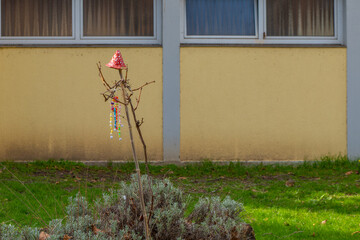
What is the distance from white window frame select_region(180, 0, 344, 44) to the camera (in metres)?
9.55

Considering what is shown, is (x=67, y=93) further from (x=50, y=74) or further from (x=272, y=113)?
(x=272, y=113)

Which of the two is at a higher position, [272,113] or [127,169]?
Answer: [272,113]

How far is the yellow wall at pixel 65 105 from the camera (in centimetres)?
928

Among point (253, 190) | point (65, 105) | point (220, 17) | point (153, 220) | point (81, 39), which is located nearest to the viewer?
point (153, 220)

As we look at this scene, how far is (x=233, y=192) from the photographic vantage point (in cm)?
695

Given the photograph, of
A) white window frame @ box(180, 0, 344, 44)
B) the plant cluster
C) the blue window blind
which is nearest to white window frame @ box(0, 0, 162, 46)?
white window frame @ box(180, 0, 344, 44)

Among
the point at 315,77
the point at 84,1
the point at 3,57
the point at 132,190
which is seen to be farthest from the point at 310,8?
the point at 132,190

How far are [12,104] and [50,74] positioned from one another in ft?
2.83

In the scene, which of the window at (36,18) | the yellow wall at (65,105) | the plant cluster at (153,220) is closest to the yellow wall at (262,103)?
the yellow wall at (65,105)

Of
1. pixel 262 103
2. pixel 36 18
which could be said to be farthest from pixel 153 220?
pixel 36 18

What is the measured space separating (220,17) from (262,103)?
179 cm

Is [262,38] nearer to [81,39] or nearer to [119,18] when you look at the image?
[119,18]

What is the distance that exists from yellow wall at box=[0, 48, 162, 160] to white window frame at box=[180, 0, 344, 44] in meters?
0.77

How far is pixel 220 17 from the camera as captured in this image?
9695 millimetres
